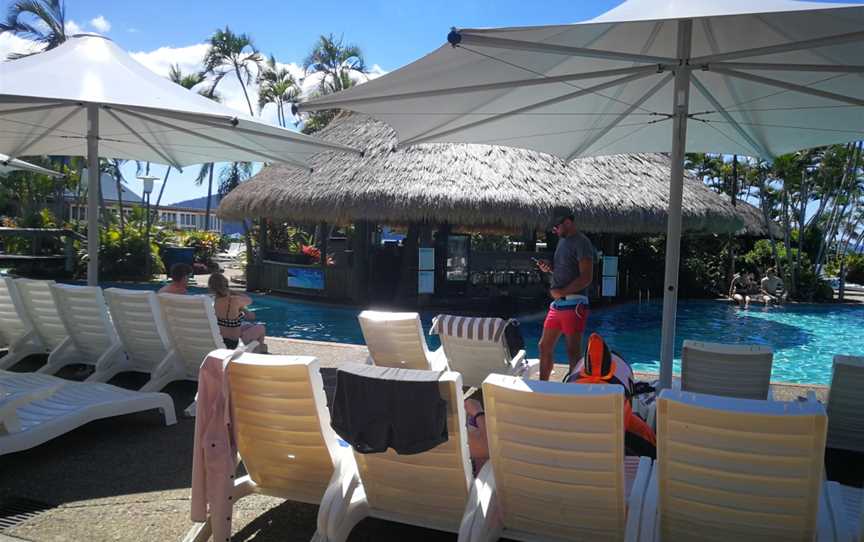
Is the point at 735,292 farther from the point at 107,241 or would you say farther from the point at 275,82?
the point at 275,82

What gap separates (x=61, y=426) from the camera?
11.1 ft

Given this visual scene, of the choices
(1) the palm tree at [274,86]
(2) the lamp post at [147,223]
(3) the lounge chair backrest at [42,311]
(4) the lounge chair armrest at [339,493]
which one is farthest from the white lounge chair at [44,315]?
(1) the palm tree at [274,86]

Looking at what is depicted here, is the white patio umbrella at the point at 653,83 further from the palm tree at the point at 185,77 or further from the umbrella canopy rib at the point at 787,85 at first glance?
the palm tree at the point at 185,77

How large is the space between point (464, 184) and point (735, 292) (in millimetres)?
8561

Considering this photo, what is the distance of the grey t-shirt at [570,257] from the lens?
4910 millimetres

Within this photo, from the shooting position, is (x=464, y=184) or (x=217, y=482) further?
(x=464, y=184)

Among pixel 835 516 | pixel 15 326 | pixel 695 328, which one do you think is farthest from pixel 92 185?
pixel 695 328

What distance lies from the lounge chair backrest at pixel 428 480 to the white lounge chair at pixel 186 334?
7.75 ft

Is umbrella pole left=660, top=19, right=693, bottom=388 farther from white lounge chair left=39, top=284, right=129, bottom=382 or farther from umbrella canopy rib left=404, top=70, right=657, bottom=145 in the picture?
white lounge chair left=39, top=284, right=129, bottom=382

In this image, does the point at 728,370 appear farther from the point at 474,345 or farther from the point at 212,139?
the point at 212,139

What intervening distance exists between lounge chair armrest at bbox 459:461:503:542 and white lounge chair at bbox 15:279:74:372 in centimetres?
412

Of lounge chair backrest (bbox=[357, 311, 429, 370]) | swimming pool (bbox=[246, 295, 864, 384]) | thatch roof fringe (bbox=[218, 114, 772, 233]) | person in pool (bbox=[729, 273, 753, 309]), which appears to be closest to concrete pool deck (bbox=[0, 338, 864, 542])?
lounge chair backrest (bbox=[357, 311, 429, 370])

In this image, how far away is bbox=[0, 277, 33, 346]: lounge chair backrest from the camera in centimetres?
531

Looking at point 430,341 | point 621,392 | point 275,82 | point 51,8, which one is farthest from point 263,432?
point 275,82
